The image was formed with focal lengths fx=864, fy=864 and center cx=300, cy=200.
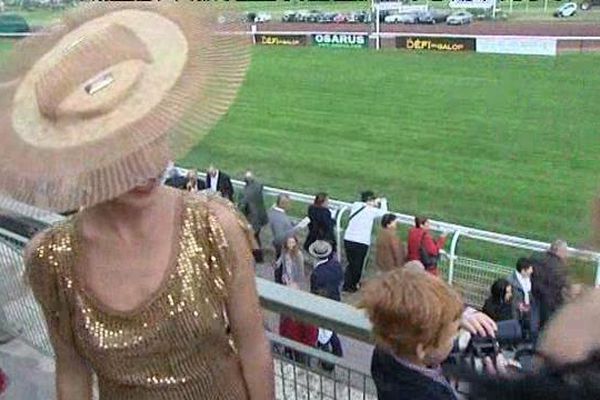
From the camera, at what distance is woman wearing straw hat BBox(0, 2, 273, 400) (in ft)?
4.93

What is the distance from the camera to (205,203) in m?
1.71

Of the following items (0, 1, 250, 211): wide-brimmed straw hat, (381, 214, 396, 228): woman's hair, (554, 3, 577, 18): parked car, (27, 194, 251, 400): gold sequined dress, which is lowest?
(554, 3, 577, 18): parked car

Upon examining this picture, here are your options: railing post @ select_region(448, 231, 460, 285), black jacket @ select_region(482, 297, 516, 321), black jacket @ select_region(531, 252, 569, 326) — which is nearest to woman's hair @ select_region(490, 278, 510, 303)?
black jacket @ select_region(482, 297, 516, 321)

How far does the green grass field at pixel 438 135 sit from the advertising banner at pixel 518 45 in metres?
0.69

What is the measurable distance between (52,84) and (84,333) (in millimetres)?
498

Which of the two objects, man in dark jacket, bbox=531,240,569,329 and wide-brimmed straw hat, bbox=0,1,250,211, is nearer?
man in dark jacket, bbox=531,240,569,329

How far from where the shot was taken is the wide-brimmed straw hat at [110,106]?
4.87 ft

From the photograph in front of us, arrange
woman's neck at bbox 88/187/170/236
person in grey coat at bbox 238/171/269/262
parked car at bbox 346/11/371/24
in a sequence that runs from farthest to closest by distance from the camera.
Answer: parked car at bbox 346/11/371/24, person in grey coat at bbox 238/171/269/262, woman's neck at bbox 88/187/170/236

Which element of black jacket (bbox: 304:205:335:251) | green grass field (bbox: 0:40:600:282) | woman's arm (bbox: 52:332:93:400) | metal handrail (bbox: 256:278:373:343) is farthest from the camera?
green grass field (bbox: 0:40:600:282)

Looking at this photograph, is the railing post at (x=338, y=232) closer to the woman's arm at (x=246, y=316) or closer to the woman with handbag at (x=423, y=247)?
the woman with handbag at (x=423, y=247)

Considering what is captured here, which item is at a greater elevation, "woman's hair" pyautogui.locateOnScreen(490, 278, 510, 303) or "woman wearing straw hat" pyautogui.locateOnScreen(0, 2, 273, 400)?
"woman wearing straw hat" pyautogui.locateOnScreen(0, 2, 273, 400)

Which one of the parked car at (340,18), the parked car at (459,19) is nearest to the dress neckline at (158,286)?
the parked car at (459,19)

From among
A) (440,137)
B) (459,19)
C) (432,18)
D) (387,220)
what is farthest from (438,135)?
(432,18)

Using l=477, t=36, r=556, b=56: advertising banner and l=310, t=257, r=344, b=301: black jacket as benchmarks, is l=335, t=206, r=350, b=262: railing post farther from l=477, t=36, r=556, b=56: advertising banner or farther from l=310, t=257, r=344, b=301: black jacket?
l=477, t=36, r=556, b=56: advertising banner
